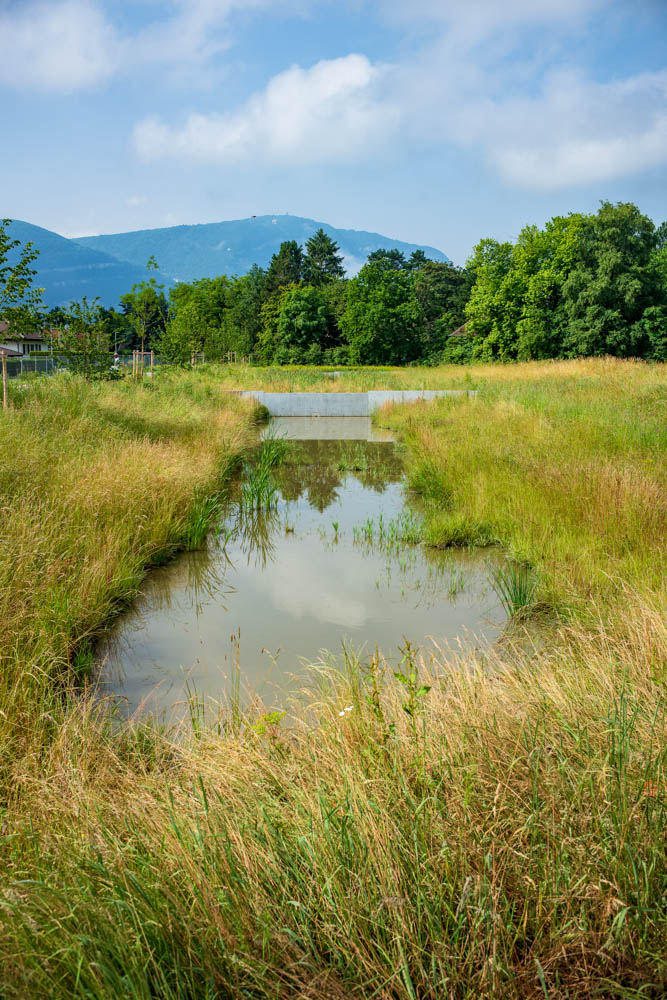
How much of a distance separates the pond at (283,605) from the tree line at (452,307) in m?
15.4

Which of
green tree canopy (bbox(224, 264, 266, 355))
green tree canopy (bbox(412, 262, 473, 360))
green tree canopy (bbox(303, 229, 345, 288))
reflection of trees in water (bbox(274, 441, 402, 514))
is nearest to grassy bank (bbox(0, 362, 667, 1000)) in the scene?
reflection of trees in water (bbox(274, 441, 402, 514))

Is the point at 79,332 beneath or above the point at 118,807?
above

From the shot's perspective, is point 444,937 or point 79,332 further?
point 79,332

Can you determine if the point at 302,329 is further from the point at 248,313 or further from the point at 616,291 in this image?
the point at 616,291

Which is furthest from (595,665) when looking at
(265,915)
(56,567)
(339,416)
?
(339,416)

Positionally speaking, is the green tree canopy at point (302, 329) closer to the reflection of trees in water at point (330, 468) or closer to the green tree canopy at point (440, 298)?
the green tree canopy at point (440, 298)

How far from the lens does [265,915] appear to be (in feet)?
4.87

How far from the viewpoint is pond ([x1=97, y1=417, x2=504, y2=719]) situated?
3805 mm

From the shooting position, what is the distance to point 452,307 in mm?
55156

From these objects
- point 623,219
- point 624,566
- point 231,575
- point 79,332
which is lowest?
point 231,575

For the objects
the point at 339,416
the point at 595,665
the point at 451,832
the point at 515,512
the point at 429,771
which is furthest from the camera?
the point at 339,416

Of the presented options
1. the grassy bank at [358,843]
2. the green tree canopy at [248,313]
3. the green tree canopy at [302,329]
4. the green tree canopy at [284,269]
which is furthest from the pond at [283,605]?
the green tree canopy at [284,269]

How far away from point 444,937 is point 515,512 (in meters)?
5.05

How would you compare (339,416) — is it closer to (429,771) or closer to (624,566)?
(624,566)
